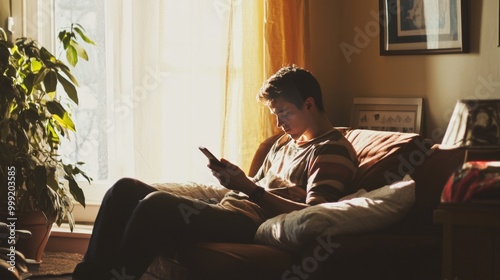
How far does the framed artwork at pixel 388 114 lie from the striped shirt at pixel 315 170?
2.18 feet

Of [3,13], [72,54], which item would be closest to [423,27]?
[72,54]

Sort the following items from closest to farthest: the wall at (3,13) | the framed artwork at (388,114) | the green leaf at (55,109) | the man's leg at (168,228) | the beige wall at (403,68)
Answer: the man's leg at (168,228)
the beige wall at (403,68)
the framed artwork at (388,114)
the green leaf at (55,109)
the wall at (3,13)

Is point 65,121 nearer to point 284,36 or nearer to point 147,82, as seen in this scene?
point 147,82

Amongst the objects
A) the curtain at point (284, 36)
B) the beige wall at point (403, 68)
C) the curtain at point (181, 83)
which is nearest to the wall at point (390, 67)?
the beige wall at point (403, 68)

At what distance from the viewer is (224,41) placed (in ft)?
13.8

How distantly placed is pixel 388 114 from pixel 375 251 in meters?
1.32

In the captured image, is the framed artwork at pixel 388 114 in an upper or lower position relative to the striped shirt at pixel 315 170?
upper

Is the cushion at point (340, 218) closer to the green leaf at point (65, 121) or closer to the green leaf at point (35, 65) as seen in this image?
the green leaf at point (65, 121)

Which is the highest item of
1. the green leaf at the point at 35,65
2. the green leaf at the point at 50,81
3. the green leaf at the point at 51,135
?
the green leaf at the point at 35,65

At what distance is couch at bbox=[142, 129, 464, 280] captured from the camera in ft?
8.59

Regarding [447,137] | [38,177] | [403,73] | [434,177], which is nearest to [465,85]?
[403,73]

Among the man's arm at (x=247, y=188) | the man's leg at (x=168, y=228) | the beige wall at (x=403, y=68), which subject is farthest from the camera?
the beige wall at (x=403, y=68)

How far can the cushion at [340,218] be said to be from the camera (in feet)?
8.64

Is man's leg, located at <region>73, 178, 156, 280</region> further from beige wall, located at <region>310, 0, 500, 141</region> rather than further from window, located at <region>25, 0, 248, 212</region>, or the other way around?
beige wall, located at <region>310, 0, 500, 141</region>
